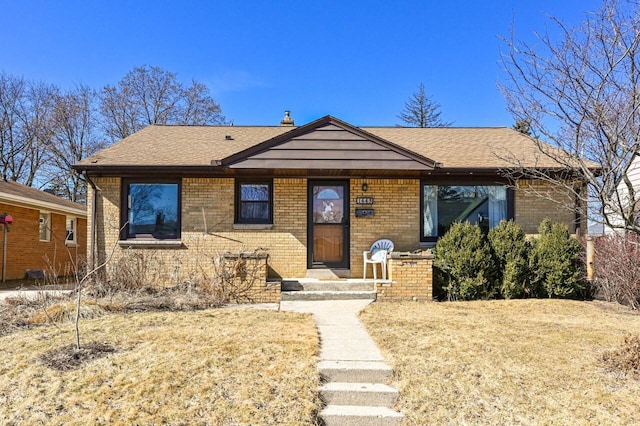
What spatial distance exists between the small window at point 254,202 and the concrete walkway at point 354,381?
459cm

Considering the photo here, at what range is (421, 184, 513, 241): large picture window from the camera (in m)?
10.1

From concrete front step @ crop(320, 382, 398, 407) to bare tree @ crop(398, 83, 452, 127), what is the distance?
30758 millimetres

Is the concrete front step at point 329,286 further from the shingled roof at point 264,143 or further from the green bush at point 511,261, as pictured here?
the shingled roof at point 264,143

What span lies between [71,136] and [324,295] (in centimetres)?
2585

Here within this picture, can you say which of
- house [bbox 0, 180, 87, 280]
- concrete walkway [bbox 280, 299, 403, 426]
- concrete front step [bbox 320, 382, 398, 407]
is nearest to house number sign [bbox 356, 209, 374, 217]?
concrete walkway [bbox 280, 299, 403, 426]

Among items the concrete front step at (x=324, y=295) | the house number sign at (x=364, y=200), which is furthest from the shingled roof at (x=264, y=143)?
the concrete front step at (x=324, y=295)

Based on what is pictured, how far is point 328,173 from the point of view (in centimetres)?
967

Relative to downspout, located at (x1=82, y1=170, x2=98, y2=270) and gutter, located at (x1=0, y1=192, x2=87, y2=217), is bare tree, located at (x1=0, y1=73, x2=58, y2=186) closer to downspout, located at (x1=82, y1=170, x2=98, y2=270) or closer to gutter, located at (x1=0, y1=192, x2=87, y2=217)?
gutter, located at (x1=0, y1=192, x2=87, y2=217)

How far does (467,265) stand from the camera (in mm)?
8383

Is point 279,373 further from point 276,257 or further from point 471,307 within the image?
point 276,257

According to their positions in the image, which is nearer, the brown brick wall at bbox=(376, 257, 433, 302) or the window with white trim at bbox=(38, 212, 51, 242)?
the brown brick wall at bbox=(376, 257, 433, 302)

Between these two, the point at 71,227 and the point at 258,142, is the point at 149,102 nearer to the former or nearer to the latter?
the point at 71,227

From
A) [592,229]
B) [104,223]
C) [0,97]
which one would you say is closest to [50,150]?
[0,97]

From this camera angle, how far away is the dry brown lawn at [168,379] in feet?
11.2
